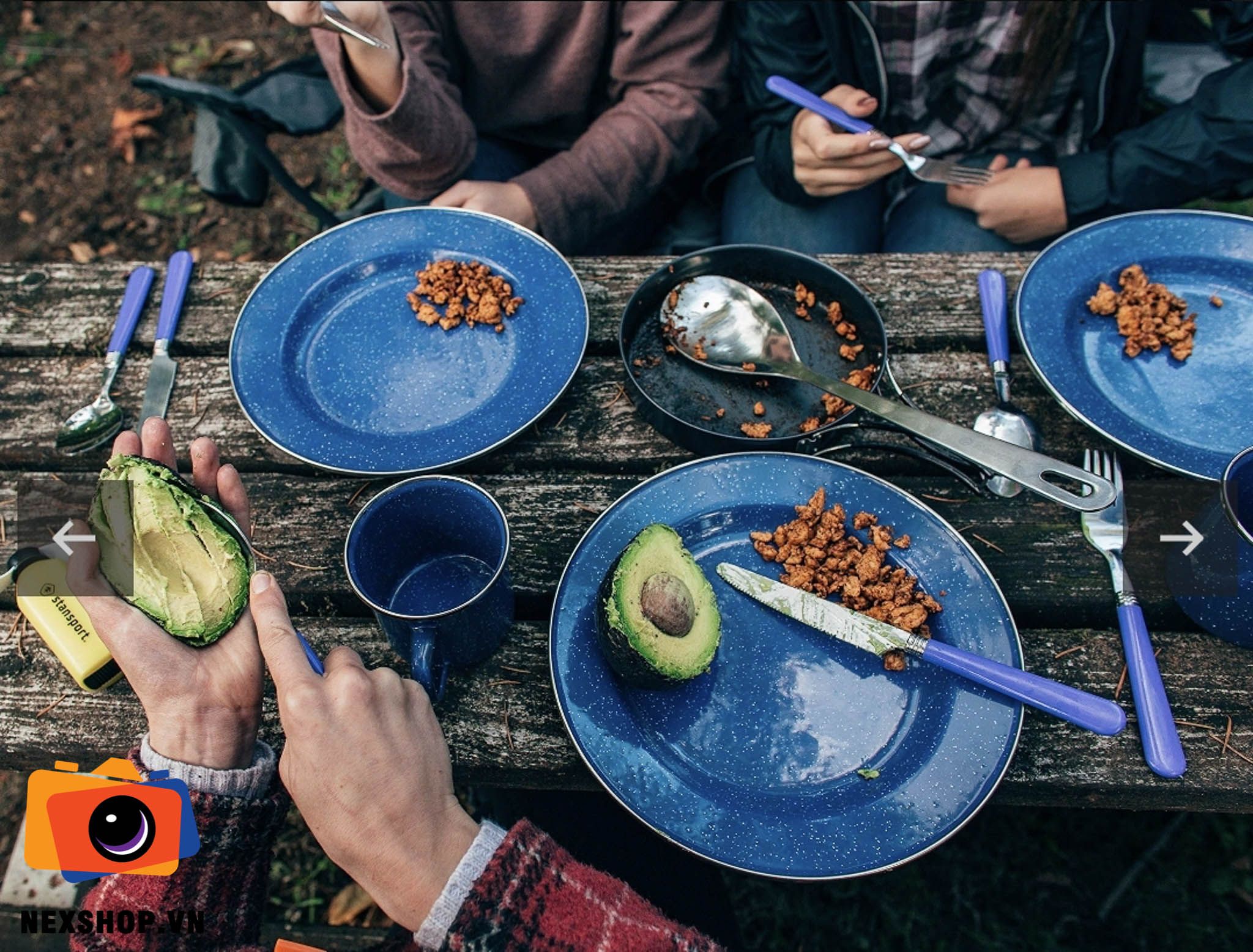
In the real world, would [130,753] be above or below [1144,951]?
above

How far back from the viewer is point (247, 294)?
5.48ft

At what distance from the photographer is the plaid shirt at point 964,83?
202cm

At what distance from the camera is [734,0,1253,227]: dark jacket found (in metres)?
1.84

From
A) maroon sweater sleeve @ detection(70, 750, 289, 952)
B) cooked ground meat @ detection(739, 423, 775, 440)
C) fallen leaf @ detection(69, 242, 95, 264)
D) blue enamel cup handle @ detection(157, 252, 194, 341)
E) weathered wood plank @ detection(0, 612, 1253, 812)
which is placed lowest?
fallen leaf @ detection(69, 242, 95, 264)

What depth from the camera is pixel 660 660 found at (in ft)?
3.64

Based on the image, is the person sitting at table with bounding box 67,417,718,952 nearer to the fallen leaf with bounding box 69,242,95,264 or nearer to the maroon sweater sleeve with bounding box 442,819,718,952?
the maroon sweater sleeve with bounding box 442,819,718,952

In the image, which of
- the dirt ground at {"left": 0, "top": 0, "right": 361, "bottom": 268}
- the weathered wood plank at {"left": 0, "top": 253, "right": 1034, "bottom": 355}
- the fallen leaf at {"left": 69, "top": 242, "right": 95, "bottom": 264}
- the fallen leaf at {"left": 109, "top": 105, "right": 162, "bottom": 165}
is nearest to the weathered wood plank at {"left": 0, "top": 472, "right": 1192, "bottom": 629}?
the weathered wood plank at {"left": 0, "top": 253, "right": 1034, "bottom": 355}

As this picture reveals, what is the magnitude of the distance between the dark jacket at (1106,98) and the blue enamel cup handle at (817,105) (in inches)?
4.6

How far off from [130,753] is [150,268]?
3.30ft

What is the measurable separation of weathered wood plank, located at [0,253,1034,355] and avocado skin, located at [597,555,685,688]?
585mm

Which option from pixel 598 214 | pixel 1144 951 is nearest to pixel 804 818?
pixel 1144 951

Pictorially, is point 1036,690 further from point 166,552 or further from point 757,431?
point 166,552

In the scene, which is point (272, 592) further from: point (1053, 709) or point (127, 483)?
point (1053, 709)

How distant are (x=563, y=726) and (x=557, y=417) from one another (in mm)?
551
